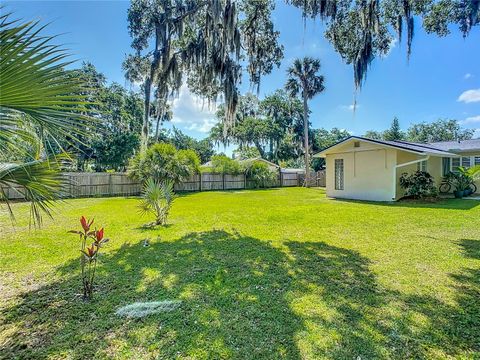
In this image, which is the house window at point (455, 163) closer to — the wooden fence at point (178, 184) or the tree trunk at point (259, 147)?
the wooden fence at point (178, 184)

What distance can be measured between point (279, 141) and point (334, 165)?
17.1 m

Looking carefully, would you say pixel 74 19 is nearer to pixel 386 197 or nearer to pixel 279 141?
pixel 386 197

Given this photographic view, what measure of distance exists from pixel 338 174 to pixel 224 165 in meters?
8.00

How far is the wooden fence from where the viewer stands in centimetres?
1382

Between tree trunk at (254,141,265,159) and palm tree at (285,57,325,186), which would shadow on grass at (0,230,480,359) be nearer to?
palm tree at (285,57,325,186)

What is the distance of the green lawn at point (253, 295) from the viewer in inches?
80.8

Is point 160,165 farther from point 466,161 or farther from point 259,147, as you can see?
point 259,147

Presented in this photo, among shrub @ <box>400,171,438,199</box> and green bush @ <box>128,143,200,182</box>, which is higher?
green bush @ <box>128,143,200,182</box>

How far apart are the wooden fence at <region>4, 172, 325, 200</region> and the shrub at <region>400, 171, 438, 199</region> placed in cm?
1067

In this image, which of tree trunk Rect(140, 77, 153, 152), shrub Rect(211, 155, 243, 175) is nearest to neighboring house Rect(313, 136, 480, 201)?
shrub Rect(211, 155, 243, 175)

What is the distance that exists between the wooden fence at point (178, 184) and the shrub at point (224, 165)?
324 millimetres

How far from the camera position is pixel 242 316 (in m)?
2.47

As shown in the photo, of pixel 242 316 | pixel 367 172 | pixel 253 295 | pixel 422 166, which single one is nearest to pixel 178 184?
pixel 367 172

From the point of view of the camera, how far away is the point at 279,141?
30031 mm
